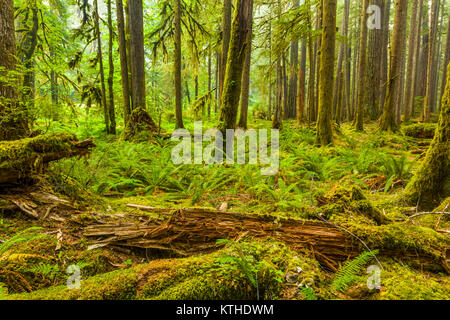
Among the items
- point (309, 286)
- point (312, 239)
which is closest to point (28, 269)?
point (309, 286)

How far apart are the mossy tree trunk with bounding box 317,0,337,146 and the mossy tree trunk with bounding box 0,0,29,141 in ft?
21.9

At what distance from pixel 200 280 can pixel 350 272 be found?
0.95 meters

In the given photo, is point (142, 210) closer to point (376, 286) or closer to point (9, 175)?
point (9, 175)

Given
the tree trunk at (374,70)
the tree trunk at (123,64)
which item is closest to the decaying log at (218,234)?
the tree trunk at (123,64)

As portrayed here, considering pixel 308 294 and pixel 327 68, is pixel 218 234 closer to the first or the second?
pixel 308 294

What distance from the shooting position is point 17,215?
80.2 inches

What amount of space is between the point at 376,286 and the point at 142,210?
6.76 feet

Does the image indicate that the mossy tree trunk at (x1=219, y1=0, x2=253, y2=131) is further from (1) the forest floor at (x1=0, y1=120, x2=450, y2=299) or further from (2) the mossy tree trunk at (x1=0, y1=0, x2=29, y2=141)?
(2) the mossy tree trunk at (x1=0, y1=0, x2=29, y2=141)

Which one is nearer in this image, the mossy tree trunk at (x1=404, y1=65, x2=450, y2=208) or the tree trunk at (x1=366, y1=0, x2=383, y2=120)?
the mossy tree trunk at (x1=404, y1=65, x2=450, y2=208)

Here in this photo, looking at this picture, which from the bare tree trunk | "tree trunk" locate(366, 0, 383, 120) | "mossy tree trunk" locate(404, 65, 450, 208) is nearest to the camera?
"mossy tree trunk" locate(404, 65, 450, 208)

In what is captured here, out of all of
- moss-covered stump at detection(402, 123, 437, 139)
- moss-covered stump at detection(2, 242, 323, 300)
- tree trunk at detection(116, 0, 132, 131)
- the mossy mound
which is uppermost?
tree trunk at detection(116, 0, 132, 131)

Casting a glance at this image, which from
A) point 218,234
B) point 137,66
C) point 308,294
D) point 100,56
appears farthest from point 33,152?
point 100,56

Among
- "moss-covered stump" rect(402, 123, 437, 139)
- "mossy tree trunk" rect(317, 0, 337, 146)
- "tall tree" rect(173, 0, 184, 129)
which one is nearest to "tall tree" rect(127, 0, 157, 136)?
"tall tree" rect(173, 0, 184, 129)

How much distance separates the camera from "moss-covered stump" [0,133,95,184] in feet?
6.95
